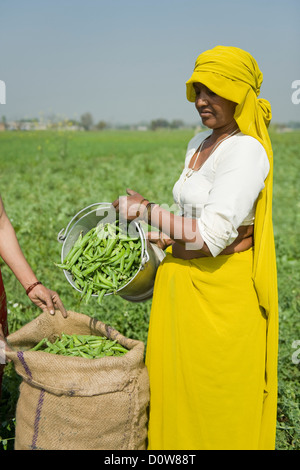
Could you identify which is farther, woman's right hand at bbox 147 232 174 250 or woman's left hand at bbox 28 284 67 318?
woman's right hand at bbox 147 232 174 250

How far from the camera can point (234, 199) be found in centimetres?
194

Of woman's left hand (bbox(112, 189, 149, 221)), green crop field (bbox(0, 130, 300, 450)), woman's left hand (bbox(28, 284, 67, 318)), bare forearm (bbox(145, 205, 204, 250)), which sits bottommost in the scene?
green crop field (bbox(0, 130, 300, 450))

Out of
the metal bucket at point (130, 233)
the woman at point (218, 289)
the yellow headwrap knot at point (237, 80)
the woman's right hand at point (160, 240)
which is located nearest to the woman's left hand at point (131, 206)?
the woman at point (218, 289)

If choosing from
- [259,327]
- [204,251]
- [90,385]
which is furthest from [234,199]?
[90,385]

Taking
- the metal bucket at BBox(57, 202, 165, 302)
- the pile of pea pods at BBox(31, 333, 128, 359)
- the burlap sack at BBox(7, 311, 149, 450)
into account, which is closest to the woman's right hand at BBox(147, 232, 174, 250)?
the metal bucket at BBox(57, 202, 165, 302)

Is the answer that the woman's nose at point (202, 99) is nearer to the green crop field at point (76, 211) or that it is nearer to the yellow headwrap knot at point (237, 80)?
the yellow headwrap knot at point (237, 80)

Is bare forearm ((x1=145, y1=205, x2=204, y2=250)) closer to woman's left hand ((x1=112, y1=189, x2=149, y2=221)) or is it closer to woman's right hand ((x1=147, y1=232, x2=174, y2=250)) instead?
woman's left hand ((x1=112, y1=189, x2=149, y2=221))

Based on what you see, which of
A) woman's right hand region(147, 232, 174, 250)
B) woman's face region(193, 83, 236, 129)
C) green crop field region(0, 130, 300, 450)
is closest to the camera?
woman's face region(193, 83, 236, 129)

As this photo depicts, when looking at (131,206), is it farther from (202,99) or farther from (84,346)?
(84,346)

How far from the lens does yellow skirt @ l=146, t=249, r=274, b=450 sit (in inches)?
84.7

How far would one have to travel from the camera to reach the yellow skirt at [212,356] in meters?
2.15

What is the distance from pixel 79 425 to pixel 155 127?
4203cm

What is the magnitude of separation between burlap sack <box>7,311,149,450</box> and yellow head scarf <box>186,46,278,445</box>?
0.62 metres

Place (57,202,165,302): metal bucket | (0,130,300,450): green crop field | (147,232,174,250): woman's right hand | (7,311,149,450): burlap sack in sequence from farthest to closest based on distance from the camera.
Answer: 1. (0,130,300,450): green crop field
2. (147,232,174,250): woman's right hand
3. (57,202,165,302): metal bucket
4. (7,311,149,450): burlap sack
